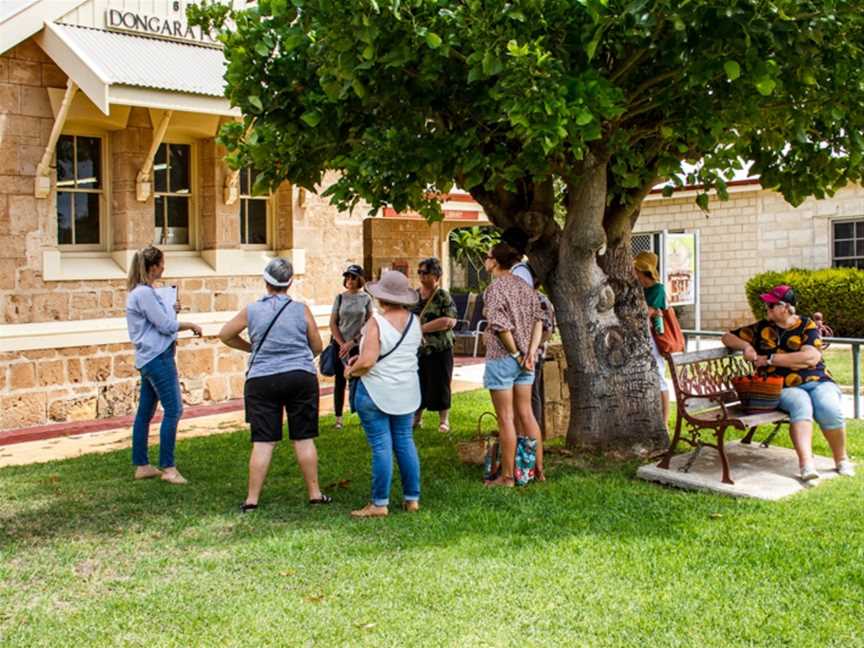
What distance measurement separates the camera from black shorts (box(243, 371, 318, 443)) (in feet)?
20.6

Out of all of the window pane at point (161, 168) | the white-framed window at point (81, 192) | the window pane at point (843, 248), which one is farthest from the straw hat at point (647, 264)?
the window pane at point (843, 248)

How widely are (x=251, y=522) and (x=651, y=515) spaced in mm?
2574

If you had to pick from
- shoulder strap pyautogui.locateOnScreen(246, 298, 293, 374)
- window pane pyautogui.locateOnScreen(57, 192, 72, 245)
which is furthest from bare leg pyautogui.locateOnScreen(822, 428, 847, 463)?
window pane pyautogui.locateOnScreen(57, 192, 72, 245)

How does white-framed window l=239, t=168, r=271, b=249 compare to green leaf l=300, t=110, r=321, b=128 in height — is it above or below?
below

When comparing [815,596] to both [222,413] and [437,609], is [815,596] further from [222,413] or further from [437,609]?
[222,413]

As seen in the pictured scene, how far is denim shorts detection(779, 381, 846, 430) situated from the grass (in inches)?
18.7

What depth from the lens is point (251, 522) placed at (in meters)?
6.15

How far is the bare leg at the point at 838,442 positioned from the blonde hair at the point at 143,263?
203 inches

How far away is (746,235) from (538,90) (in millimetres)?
17481

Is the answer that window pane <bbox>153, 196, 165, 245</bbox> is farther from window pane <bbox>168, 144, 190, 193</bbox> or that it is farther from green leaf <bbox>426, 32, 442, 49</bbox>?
green leaf <bbox>426, 32, 442, 49</bbox>

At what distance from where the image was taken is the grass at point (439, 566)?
427 centimetres

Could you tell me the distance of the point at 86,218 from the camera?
1104 centimetres

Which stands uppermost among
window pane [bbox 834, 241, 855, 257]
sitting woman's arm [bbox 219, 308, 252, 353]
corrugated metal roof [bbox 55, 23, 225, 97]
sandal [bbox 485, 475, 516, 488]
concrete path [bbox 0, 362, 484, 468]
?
corrugated metal roof [bbox 55, 23, 225, 97]

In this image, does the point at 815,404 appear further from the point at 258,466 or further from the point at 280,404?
the point at 258,466
